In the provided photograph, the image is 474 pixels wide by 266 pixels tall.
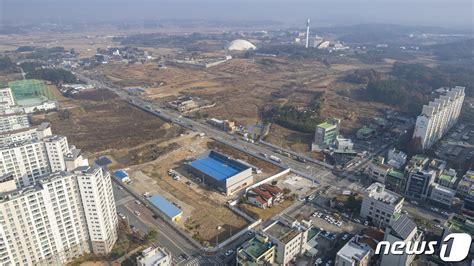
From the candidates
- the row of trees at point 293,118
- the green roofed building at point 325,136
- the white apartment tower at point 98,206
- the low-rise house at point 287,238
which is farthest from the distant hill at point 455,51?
the white apartment tower at point 98,206

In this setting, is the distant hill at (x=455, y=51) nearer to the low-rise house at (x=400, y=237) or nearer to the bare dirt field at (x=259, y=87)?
the bare dirt field at (x=259, y=87)

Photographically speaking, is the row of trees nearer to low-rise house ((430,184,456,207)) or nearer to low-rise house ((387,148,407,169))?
low-rise house ((387,148,407,169))

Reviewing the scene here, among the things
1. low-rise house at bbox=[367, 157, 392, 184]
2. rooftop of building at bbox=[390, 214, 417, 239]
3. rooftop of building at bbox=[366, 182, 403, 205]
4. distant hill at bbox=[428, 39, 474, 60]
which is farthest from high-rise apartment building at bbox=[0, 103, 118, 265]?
distant hill at bbox=[428, 39, 474, 60]

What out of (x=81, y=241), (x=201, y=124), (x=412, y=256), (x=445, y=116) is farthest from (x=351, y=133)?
(x=81, y=241)

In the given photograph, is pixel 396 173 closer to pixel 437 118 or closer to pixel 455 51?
pixel 437 118

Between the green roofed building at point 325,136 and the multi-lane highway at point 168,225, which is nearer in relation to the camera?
the multi-lane highway at point 168,225

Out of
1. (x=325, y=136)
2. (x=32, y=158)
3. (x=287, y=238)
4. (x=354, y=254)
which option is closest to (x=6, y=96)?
(x=32, y=158)
